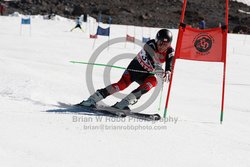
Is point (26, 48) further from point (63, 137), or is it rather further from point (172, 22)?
point (172, 22)

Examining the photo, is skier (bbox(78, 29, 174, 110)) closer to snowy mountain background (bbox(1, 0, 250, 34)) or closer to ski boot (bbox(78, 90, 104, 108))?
ski boot (bbox(78, 90, 104, 108))

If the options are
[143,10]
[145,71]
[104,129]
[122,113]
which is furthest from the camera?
[143,10]

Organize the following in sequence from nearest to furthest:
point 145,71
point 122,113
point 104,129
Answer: point 104,129, point 122,113, point 145,71

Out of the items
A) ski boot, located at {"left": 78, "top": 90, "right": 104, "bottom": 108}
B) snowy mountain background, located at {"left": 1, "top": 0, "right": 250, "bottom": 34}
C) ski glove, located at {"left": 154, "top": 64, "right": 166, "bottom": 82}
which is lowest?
ski boot, located at {"left": 78, "top": 90, "right": 104, "bottom": 108}

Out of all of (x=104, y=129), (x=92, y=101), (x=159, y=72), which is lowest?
(x=104, y=129)

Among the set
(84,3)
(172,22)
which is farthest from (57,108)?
(84,3)

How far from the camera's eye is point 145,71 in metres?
7.23

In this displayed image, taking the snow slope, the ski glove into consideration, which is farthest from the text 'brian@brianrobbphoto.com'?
the ski glove

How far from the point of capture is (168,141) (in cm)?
561

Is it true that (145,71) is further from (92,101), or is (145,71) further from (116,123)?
(116,123)

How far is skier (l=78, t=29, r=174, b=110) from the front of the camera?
688 centimetres

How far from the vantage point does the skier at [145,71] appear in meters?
6.88

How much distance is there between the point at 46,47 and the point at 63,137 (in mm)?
13999

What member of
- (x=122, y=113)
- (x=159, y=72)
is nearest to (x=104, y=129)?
(x=122, y=113)
